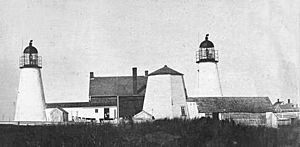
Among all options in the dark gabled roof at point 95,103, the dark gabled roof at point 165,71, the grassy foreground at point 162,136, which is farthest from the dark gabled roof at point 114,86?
the grassy foreground at point 162,136

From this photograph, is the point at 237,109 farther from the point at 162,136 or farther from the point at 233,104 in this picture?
the point at 162,136

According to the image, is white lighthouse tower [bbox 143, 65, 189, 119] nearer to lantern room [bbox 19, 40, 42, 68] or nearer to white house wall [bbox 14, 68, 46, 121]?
white house wall [bbox 14, 68, 46, 121]

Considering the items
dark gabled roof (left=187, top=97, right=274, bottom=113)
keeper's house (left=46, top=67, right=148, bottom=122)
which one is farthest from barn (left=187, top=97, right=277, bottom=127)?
keeper's house (left=46, top=67, right=148, bottom=122)

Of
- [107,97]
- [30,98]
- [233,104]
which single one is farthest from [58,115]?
[233,104]

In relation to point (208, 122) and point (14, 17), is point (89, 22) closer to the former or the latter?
point (14, 17)

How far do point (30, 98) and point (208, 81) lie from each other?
43.2 ft

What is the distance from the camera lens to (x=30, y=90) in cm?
3847

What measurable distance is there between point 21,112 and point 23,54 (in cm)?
489

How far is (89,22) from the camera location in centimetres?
1814

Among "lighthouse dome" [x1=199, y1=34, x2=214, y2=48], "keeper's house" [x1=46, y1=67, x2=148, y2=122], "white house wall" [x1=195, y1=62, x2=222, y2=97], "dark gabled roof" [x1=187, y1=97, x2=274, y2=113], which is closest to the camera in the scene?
"dark gabled roof" [x1=187, y1=97, x2=274, y2=113]

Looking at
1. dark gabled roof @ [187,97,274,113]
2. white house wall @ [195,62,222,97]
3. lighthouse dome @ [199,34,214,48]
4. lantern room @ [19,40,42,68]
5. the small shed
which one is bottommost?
the small shed

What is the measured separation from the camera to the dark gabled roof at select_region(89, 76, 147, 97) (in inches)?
1852

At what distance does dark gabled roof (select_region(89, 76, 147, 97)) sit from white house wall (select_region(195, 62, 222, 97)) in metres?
7.20

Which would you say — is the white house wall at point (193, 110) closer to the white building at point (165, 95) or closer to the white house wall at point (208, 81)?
the white building at point (165, 95)
